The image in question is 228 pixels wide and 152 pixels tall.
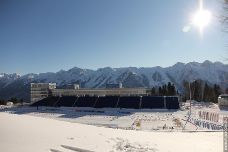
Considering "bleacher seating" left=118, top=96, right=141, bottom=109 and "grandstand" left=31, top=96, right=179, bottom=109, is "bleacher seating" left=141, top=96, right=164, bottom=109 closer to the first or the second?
"grandstand" left=31, top=96, right=179, bottom=109

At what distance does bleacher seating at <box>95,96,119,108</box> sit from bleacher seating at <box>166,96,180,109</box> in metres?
14.7

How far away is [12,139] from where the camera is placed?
1162 cm

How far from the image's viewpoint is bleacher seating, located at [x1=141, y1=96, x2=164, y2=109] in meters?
76.4

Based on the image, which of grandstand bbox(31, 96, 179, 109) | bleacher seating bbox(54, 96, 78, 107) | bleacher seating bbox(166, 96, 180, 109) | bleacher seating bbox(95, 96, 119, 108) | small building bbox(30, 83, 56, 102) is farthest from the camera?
small building bbox(30, 83, 56, 102)

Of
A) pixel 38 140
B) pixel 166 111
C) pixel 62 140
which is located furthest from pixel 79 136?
pixel 166 111

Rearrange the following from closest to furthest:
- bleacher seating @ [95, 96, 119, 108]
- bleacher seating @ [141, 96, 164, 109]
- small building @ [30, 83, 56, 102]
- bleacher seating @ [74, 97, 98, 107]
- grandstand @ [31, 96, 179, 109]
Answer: bleacher seating @ [141, 96, 164, 109], grandstand @ [31, 96, 179, 109], bleacher seating @ [95, 96, 119, 108], bleacher seating @ [74, 97, 98, 107], small building @ [30, 83, 56, 102]

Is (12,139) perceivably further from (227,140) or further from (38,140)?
(227,140)

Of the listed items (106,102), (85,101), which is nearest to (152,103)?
(106,102)

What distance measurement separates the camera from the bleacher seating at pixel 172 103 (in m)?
74.4

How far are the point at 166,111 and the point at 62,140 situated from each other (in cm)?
6073

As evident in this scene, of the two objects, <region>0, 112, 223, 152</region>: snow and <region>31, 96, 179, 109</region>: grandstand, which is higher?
<region>0, 112, 223, 152</region>: snow

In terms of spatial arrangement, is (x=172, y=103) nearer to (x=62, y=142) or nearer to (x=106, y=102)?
(x=106, y=102)

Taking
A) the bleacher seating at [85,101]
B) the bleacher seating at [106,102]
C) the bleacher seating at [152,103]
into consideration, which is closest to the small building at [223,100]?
the bleacher seating at [152,103]

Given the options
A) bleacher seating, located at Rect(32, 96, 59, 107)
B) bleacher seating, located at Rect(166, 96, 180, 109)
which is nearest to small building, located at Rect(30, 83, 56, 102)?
bleacher seating, located at Rect(32, 96, 59, 107)
